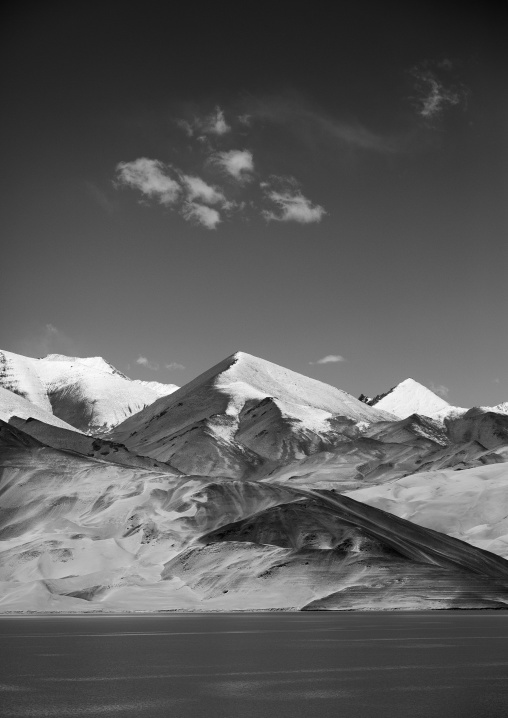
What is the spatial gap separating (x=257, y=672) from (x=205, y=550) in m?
96.1

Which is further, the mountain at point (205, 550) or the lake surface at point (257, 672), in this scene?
the mountain at point (205, 550)

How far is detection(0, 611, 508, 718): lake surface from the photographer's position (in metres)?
38.3

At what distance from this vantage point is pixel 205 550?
146m

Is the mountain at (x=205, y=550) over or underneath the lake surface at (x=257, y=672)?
over

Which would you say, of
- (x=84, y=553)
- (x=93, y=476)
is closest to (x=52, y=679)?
(x=84, y=553)

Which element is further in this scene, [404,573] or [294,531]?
[294,531]

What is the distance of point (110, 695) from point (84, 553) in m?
112

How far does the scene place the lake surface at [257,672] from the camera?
3834cm

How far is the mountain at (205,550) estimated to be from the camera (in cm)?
13288

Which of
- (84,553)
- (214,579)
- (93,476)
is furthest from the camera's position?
(93,476)

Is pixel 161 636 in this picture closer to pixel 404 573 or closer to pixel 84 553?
pixel 404 573

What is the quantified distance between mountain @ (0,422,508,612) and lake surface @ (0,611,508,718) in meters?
41.3

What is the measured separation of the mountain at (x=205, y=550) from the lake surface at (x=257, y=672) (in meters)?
41.3

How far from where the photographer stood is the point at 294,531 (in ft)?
502
